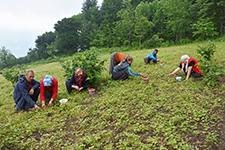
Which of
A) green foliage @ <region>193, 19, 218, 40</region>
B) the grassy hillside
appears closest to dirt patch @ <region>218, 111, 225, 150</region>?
the grassy hillside

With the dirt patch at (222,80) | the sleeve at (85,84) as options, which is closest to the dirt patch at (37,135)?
the sleeve at (85,84)

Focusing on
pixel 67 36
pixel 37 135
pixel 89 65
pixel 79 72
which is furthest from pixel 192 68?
pixel 67 36

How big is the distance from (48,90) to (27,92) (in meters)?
0.60

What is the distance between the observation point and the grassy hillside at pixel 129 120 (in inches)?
208

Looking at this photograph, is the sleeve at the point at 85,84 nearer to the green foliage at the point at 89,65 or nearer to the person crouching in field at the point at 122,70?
the green foliage at the point at 89,65

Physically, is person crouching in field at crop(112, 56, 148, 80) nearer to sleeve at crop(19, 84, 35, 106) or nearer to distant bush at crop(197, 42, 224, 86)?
distant bush at crop(197, 42, 224, 86)

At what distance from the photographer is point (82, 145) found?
208 inches

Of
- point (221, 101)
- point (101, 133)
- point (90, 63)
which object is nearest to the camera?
point (101, 133)

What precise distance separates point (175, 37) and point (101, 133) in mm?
28670

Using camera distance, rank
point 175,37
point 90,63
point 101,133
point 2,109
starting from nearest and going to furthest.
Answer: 1. point 101,133
2. point 2,109
3. point 90,63
4. point 175,37

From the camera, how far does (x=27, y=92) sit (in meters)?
7.49

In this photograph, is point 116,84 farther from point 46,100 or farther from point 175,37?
point 175,37

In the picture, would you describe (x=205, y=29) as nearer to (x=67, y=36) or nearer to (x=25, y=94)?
(x=25, y=94)

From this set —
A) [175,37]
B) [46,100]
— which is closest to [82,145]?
[46,100]
